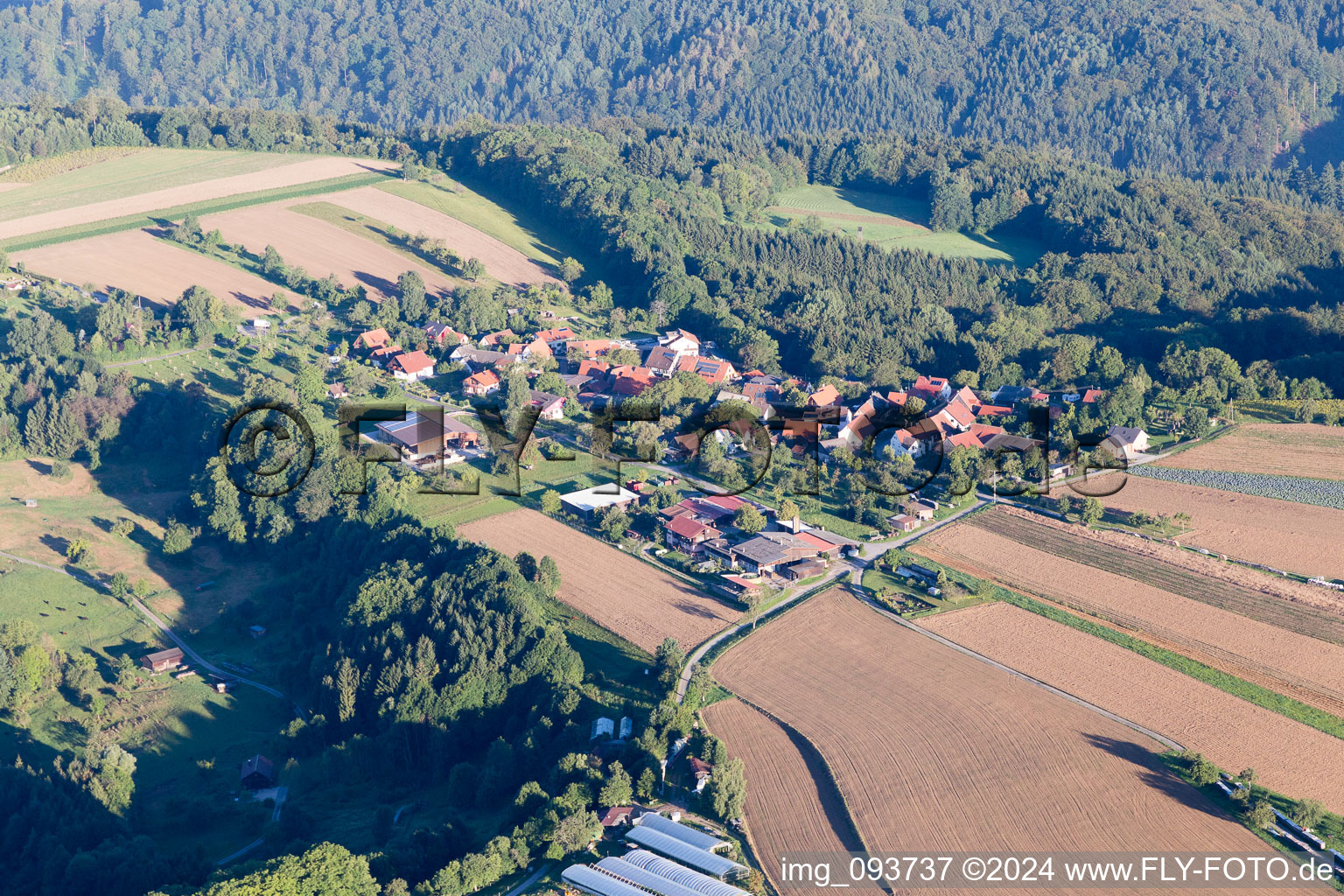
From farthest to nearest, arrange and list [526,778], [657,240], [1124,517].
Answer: [657,240], [1124,517], [526,778]

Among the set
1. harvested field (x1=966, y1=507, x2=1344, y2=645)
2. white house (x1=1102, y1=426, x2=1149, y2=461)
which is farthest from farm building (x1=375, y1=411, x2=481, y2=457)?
white house (x1=1102, y1=426, x2=1149, y2=461)

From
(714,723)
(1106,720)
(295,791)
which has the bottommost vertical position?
(295,791)

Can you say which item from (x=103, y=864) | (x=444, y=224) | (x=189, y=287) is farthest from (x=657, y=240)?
(x=103, y=864)

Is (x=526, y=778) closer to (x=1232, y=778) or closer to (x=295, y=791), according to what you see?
(x=295, y=791)

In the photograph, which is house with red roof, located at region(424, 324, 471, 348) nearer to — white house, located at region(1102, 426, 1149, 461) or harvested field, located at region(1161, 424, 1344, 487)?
white house, located at region(1102, 426, 1149, 461)

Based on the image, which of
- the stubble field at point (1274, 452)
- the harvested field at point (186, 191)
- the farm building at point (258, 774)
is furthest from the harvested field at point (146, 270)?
the stubble field at point (1274, 452)

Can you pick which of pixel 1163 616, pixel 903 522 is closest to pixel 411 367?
pixel 903 522
